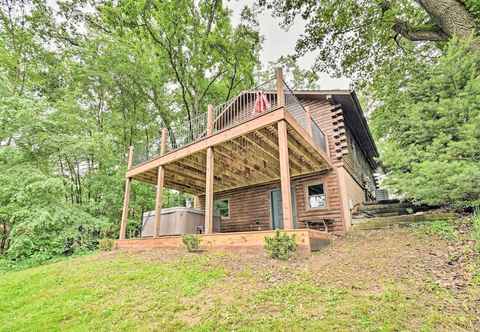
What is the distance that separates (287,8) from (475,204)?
10.2 metres

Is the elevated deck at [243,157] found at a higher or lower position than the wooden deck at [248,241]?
higher

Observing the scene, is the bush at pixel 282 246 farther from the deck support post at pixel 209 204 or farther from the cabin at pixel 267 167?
the deck support post at pixel 209 204

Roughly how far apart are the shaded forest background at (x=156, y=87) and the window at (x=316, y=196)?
2660mm

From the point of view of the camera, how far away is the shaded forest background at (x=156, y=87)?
5.61m

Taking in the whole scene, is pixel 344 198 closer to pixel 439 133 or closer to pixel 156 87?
pixel 439 133

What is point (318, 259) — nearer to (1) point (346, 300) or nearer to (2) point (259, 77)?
(1) point (346, 300)

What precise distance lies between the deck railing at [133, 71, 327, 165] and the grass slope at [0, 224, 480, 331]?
139 inches

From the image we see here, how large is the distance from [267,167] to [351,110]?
14.1ft

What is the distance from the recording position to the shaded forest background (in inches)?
221

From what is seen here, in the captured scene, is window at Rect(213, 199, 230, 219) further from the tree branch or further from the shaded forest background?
the tree branch

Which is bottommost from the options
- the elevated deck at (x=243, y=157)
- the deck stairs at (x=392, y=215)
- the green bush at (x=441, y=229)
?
the green bush at (x=441, y=229)

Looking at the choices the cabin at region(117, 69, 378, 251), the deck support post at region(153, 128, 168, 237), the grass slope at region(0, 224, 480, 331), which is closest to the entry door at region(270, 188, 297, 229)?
the cabin at region(117, 69, 378, 251)

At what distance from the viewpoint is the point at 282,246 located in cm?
464

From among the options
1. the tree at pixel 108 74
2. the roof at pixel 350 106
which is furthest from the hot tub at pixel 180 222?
the roof at pixel 350 106
